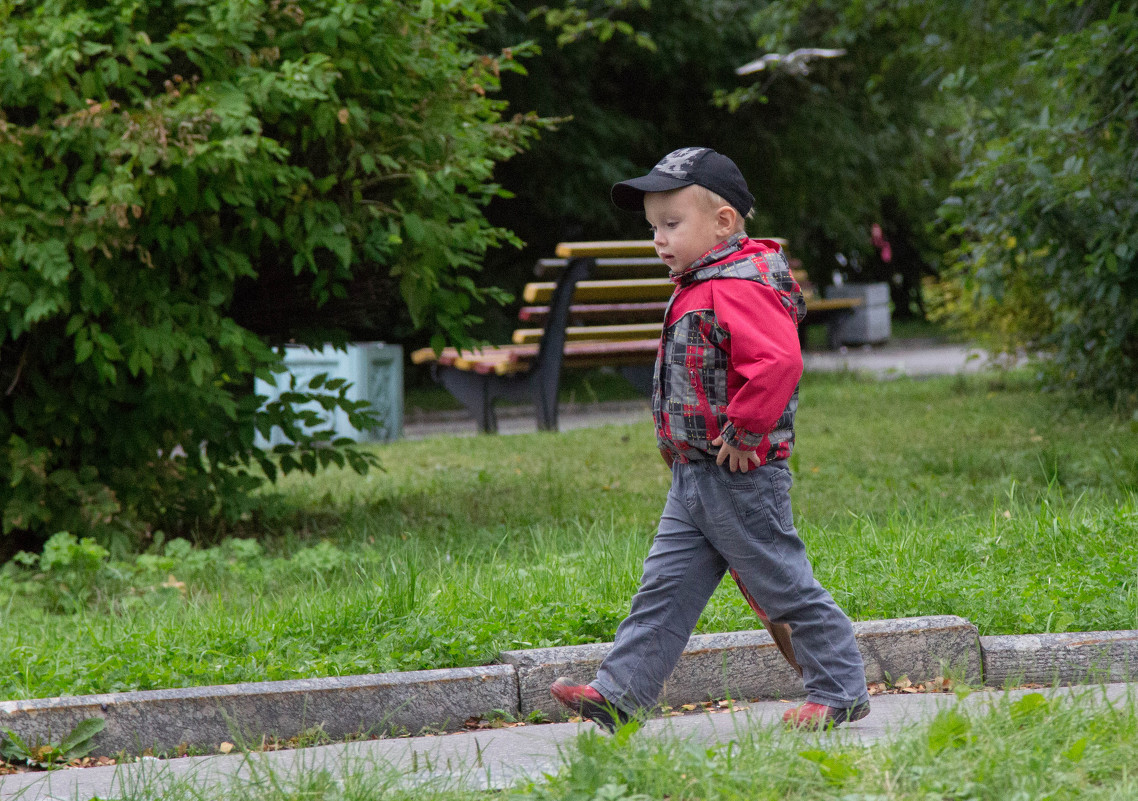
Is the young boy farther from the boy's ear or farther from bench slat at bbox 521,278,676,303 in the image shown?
bench slat at bbox 521,278,676,303

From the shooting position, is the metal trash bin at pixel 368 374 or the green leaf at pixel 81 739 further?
the metal trash bin at pixel 368 374

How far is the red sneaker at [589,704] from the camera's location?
10.3 ft

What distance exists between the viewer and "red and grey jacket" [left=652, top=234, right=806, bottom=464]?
9.66ft

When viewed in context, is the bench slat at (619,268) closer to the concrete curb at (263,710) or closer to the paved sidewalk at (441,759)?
the concrete curb at (263,710)

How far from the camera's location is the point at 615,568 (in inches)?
173

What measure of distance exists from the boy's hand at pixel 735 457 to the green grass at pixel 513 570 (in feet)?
3.29

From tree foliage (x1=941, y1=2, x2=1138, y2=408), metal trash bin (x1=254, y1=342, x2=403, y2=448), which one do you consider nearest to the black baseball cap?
tree foliage (x1=941, y1=2, x2=1138, y2=408)

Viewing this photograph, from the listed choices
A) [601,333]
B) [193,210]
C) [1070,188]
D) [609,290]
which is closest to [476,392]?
[601,333]

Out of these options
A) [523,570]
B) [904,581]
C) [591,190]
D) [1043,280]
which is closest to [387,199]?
[523,570]

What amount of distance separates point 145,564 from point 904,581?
3.05m

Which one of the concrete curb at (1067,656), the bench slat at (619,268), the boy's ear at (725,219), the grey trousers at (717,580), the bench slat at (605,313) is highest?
the bench slat at (619,268)

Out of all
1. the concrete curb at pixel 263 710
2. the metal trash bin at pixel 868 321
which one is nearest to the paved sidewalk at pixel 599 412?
the metal trash bin at pixel 868 321

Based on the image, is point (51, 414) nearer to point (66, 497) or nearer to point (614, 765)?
point (66, 497)

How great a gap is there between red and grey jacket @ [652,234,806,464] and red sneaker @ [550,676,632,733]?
641 mm
